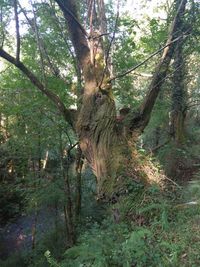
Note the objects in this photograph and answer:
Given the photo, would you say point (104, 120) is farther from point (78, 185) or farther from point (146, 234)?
point (78, 185)

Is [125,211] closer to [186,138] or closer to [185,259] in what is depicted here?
[185,259]

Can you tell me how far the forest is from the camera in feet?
13.0

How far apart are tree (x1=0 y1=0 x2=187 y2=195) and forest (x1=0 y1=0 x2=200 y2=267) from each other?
19 mm

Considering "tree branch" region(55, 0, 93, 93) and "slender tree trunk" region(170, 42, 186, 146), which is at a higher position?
"tree branch" region(55, 0, 93, 93)

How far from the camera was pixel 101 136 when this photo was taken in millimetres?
5289

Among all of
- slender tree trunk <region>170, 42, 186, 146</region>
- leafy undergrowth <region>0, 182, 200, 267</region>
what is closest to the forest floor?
Answer: leafy undergrowth <region>0, 182, 200, 267</region>

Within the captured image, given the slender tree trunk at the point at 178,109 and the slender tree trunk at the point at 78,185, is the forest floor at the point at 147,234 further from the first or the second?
the slender tree trunk at the point at 178,109

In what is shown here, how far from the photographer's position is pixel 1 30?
6.20 metres

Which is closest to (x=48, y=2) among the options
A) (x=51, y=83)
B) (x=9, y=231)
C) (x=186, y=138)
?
(x=51, y=83)

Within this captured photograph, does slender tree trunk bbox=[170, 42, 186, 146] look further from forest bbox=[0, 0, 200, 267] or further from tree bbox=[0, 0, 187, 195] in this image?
tree bbox=[0, 0, 187, 195]

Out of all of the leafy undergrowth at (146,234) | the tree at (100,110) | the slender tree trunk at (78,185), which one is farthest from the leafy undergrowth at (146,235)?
the slender tree trunk at (78,185)

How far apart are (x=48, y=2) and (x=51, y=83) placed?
7.79ft

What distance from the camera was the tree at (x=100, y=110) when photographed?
202 inches

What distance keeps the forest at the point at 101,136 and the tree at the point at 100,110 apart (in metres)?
0.02
